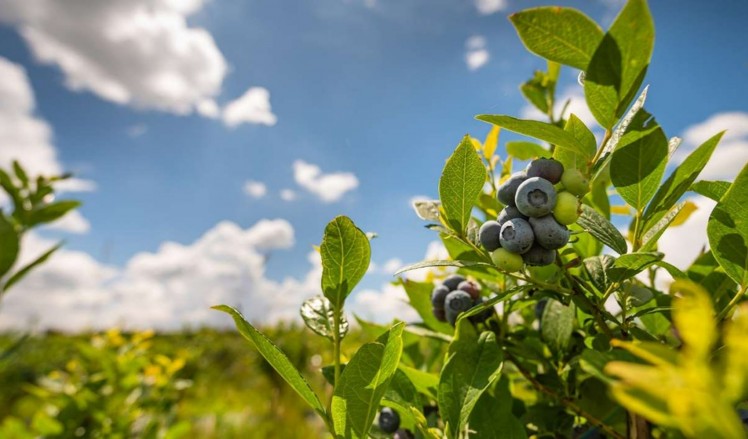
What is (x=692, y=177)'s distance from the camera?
606mm

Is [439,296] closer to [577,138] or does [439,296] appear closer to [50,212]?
[577,138]

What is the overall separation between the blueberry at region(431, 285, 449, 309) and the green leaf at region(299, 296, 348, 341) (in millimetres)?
248

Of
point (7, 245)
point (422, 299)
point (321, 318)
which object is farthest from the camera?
point (7, 245)

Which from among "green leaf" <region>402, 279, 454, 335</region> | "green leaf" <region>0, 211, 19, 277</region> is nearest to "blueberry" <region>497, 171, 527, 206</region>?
"green leaf" <region>402, 279, 454, 335</region>

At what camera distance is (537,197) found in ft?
1.92

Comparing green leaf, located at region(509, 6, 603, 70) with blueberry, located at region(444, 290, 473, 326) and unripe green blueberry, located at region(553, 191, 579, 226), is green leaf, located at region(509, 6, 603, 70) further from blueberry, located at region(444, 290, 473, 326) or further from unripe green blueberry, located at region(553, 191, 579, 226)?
blueberry, located at region(444, 290, 473, 326)

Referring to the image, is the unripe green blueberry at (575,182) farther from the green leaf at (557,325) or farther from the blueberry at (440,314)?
the blueberry at (440,314)

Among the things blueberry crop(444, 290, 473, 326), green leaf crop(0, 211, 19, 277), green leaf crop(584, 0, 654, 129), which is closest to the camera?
green leaf crop(584, 0, 654, 129)

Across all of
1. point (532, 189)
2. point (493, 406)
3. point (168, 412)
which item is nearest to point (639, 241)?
point (532, 189)

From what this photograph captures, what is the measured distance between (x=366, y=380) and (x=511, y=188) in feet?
0.97

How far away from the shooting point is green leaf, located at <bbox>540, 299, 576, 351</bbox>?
0.85m

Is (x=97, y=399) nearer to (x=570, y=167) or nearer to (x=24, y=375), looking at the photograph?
(x=570, y=167)

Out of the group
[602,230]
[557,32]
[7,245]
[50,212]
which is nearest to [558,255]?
[602,230]

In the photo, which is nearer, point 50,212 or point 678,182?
point 678,182
